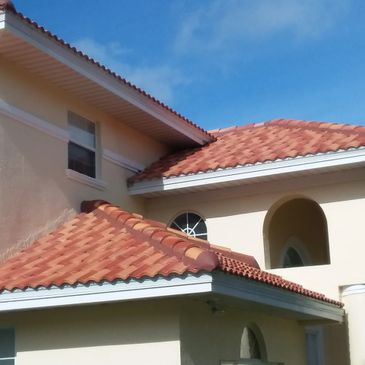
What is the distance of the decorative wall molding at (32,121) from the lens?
464 inches

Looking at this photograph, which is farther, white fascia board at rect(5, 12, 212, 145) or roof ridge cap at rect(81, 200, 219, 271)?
white fascia board at rect(5, 12, 212, 145)

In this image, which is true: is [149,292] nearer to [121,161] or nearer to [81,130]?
[81,130]

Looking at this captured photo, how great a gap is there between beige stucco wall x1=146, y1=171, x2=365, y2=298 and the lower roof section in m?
2.99

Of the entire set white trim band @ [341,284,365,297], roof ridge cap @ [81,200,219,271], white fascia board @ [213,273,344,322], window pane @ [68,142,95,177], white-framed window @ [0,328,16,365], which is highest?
window pane @ [68,142,95,177]

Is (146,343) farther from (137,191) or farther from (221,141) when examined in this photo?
(221,141)

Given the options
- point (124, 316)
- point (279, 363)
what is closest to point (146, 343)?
point (124, 316)

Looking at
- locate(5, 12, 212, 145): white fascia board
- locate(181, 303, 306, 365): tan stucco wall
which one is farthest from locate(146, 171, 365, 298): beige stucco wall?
locate(5, 12, 212, 145): white fascia board

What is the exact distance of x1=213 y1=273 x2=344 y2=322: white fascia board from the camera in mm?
9038

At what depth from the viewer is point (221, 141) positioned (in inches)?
645

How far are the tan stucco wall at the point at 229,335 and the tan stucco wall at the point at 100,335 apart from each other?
0.26 m

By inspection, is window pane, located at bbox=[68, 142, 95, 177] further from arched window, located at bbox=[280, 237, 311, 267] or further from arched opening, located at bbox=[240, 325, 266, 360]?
arched window, located at bbox=[280, 237, 311, 267]

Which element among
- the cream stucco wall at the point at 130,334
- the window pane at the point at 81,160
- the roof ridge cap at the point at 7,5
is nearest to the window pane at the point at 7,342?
the cream stucco wall at the point at 130,334

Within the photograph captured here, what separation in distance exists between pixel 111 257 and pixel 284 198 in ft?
15.9

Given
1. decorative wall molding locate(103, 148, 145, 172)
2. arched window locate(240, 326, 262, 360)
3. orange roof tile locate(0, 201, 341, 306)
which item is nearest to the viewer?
orange roof tile locate(0, 201, 341, 306)
